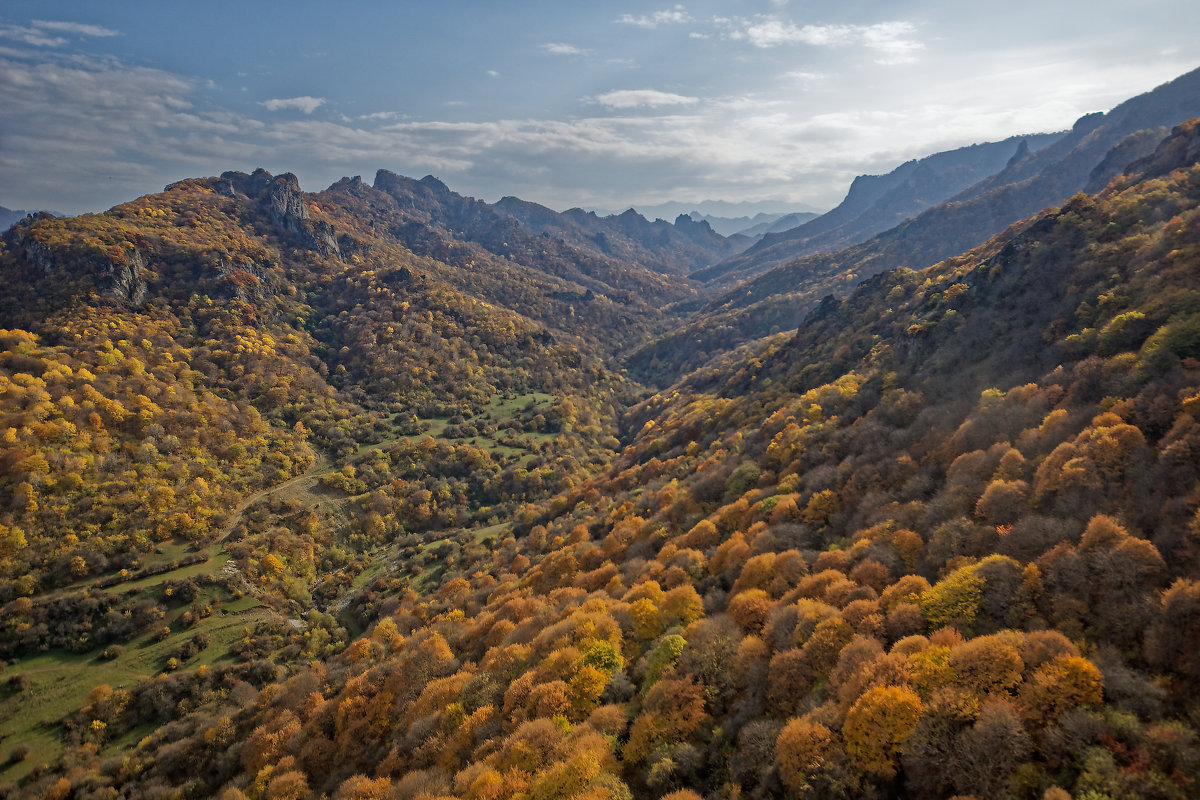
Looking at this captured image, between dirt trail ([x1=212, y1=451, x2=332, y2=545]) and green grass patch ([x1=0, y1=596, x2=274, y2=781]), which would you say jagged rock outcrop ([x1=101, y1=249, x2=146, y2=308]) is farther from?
green grass patch ([x1=0, y1=596, x2=274, y2=781])

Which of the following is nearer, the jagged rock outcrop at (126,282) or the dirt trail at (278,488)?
the dirt trail at (278,488)

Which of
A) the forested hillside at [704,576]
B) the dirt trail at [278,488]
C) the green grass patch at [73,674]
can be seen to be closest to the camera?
the forested hillside at [704,576]

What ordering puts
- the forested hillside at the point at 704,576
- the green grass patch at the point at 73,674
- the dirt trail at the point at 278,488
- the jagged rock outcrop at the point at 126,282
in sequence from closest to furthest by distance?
the forested hillside at the point at 704,576 → the green grass patch at the point at 73,674 → the dirt trail at the point at 278,488 → the jagged rock outcrop at the point at 126,282

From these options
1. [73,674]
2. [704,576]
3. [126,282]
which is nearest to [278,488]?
[73,674]

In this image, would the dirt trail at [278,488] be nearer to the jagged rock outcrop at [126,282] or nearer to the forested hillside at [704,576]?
the forested hillside at [704,576]

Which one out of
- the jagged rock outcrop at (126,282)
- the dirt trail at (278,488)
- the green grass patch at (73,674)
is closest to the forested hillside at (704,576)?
the green grass patch at (73,674)

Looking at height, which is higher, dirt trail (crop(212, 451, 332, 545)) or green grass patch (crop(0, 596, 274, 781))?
dirt trail (crop(212, 451, 332, 545))

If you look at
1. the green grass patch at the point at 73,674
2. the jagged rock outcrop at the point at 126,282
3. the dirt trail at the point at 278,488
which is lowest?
the green grass patch at the point at 73,674

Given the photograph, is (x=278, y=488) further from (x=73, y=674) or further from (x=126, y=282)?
(x=126, y=282)

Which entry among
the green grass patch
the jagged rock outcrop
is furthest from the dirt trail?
the jagged rock outcrop

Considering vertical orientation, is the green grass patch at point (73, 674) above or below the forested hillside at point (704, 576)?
below

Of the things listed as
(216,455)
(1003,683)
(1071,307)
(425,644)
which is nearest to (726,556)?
(1003,683)
